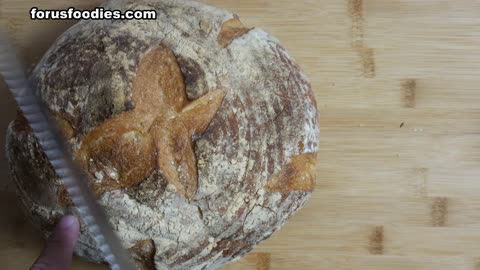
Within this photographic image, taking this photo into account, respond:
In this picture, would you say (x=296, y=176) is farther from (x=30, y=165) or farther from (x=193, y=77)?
(x=30, y=165)

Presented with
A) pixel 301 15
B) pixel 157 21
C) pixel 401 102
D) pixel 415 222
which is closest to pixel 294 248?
pixel 415 222

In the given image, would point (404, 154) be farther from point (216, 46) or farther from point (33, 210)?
point (33, 210)

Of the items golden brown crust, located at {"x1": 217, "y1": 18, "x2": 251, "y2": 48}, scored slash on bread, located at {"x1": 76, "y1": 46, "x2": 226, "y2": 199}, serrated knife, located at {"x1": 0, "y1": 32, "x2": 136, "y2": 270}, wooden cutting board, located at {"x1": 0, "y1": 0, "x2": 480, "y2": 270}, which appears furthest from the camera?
wooden cutting board, located at {"x1": 0, "y1": 0, "x2": 480, "y2": 270}

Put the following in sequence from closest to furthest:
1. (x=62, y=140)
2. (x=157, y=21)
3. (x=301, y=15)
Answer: (x=62, y=140)
(x=157, y=21)
(x=301, y=15)

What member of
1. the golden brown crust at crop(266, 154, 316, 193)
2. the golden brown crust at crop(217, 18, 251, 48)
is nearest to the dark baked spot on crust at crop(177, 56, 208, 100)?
the golden brown crust at crop(217, 18, 251, 48)

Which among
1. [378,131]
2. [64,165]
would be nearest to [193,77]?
[64,165]

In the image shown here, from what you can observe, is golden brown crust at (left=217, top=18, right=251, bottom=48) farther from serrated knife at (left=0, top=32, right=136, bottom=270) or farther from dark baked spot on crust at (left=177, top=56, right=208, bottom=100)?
serrated knife at (left=0, top=32, right=136, bottom=270)
